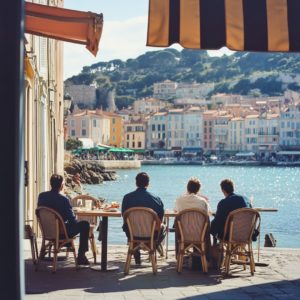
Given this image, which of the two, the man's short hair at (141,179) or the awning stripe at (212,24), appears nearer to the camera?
the awning stripe at (212,24)

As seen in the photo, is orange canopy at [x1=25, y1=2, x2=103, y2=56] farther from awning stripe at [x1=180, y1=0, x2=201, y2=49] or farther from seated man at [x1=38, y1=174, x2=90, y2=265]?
seated man at [x1=38, y1=174, x2=90, y2=265]

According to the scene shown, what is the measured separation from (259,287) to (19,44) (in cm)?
485

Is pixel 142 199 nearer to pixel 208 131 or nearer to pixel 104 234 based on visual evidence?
pixel 104 234

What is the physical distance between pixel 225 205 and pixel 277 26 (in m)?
2.49

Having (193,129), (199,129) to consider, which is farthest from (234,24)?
(193,129)

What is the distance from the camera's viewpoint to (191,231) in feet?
25.6

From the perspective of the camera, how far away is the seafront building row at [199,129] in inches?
5655

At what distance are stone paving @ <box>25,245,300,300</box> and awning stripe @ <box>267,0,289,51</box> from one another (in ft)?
7.06

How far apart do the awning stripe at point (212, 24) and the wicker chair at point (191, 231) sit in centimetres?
232

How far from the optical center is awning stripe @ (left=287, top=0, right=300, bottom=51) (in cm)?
606

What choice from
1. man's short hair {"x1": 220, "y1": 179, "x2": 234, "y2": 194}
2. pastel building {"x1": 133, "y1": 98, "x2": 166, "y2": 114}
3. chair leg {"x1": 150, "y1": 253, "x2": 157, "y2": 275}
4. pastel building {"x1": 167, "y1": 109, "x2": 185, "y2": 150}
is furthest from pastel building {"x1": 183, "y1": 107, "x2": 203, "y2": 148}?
chair leg {"x1": 150, "y1": 253, "x2": 157, "y2": 275}

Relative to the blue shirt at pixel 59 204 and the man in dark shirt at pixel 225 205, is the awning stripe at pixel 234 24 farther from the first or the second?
the blue shirt at pixel 59 204

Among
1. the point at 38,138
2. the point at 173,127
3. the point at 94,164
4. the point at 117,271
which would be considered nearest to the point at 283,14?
the point at 117,271

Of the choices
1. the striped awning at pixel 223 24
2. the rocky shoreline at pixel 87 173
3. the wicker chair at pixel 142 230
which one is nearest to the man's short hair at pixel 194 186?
the wicker chair at pixel 142 230
